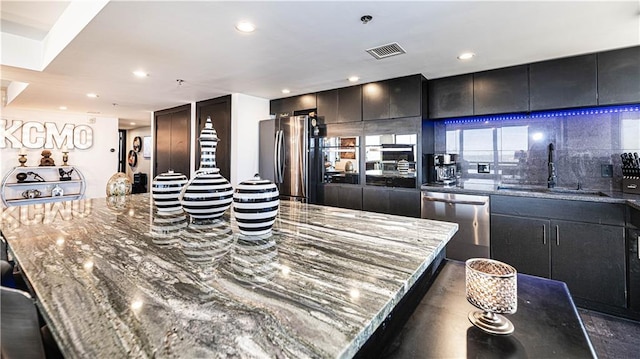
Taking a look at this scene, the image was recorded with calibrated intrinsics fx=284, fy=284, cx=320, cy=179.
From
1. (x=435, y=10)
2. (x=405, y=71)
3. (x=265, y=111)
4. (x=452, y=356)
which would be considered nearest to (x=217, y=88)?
(x=265, y=111)

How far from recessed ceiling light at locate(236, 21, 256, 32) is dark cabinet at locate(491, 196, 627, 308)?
8.61 feet

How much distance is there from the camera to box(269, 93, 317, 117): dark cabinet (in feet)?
13.5

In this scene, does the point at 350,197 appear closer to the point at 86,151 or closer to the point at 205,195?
the point at 205,195

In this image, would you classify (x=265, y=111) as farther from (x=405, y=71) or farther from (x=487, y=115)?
(x=487, y=115)

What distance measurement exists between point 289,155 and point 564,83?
10.3 feet

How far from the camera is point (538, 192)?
8.79 feet

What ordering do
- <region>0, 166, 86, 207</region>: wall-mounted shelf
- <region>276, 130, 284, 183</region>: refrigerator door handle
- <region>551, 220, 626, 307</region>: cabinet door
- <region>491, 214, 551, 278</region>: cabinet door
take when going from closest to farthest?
<region>551, 220, 626, 307</region>: cabinet door, <region>491, 214, 551, 278</region>: cabinet door, <region>276, 130, 284, 183</region>: refrigerator door handle, <region>0, 166, 86, 207</region>: wall-mounted shelf

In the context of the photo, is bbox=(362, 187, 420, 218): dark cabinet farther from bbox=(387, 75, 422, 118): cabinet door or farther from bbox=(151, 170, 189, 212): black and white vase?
bbox=(151, 170, 189, 212): black and white vase

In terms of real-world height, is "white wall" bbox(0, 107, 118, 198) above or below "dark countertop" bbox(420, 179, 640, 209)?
above

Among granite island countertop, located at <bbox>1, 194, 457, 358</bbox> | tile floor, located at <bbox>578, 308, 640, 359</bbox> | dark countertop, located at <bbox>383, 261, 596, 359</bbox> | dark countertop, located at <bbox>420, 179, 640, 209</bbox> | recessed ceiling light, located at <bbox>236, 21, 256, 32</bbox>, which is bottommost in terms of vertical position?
tile floor, located at <bbox>578, 308, 640, 359</bbox>

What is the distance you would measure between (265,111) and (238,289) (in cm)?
410

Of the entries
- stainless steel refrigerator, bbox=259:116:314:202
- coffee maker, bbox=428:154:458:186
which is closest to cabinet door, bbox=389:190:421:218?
coffee maker, bbox=428:154:458:186

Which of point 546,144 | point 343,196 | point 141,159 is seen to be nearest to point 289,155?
point 343,196

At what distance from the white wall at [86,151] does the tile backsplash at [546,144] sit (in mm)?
7038
